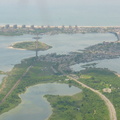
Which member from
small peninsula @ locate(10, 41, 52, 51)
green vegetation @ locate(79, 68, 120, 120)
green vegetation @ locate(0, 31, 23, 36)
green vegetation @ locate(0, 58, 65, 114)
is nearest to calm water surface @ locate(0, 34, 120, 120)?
green vegetation @ locate(0, 58, 65, 114)

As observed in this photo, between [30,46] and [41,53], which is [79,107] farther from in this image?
[30,46]

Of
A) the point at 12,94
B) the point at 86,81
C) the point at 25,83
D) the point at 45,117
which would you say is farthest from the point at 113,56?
the point at 45,117

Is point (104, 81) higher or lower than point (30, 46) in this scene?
lower

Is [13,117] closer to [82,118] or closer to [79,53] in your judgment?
[82,118]

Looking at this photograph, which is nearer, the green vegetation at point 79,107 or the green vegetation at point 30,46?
the green vegetation at point 79,107

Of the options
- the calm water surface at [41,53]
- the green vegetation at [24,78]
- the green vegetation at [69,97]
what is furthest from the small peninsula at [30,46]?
the green vegetation at [69,97]

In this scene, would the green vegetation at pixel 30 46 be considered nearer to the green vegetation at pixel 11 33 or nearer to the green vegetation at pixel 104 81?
the green vegetation at pixel 11 33

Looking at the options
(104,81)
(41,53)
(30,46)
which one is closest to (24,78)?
(104,81)

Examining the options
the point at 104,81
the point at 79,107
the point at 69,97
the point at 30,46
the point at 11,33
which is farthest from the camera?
the point at 11,33

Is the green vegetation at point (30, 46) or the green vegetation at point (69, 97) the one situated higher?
the green vegetation at point (30, 46)
